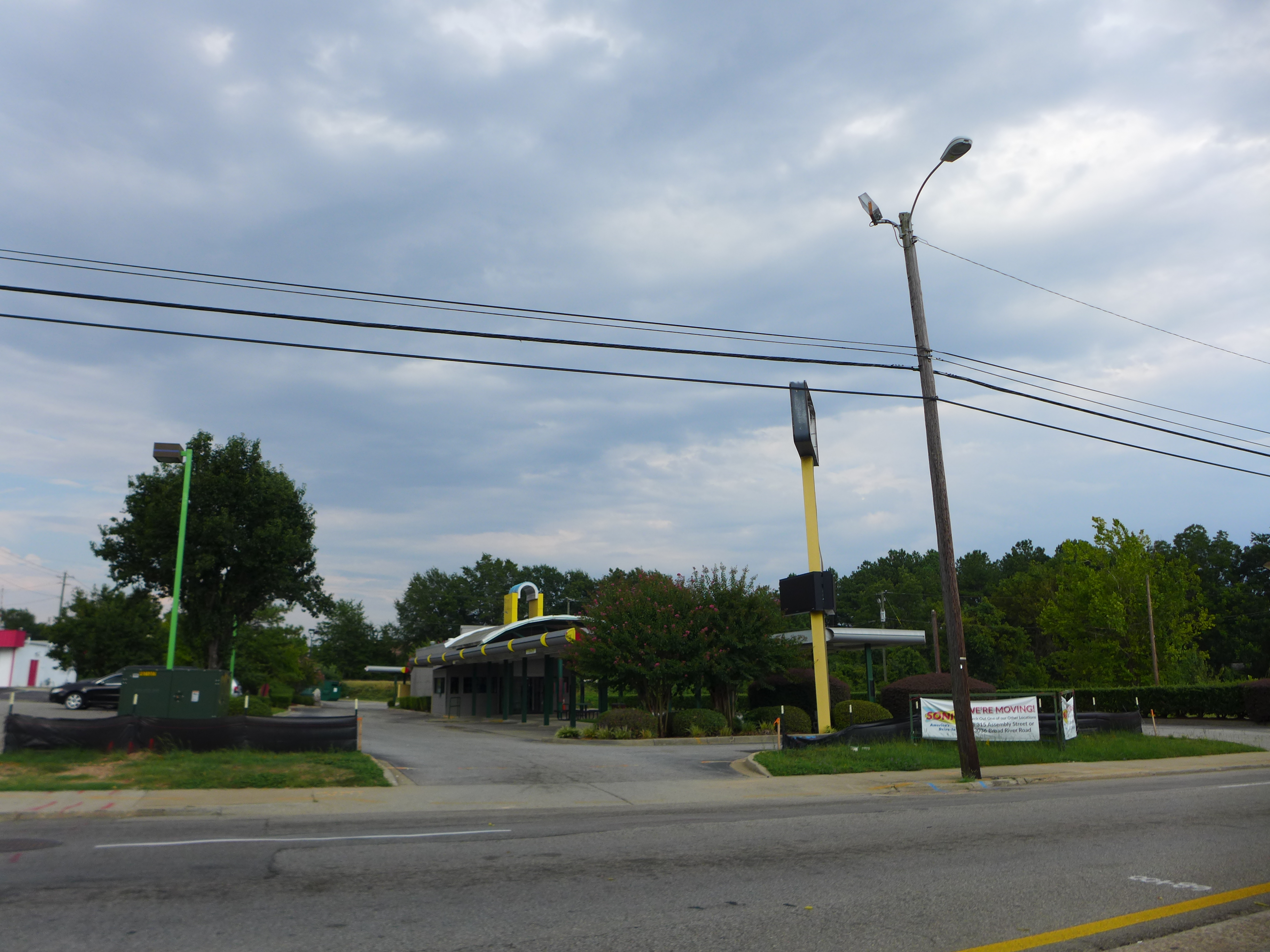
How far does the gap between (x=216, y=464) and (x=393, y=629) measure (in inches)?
3145

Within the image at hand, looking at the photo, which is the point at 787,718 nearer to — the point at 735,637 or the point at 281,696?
the point at 735,637

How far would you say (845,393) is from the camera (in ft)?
56.1

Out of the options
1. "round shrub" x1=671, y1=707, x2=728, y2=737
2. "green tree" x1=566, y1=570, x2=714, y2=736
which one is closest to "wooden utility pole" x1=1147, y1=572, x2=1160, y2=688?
"round shrub" x1=671, y1=707, x2=728, y2=737

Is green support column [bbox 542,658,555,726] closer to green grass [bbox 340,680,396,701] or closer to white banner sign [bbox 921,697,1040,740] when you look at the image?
white banner sign [bbox 921,697,1040,740]

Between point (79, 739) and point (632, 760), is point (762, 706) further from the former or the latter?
point (79, 739)

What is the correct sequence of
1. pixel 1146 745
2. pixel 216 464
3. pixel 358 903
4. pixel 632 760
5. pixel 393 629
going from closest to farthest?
pixel 358 903
pixel 632 760
pixel 1146 745
pixel 216 464
pixel 393 629

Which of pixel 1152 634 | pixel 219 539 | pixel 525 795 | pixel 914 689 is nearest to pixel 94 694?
pixel 219 539

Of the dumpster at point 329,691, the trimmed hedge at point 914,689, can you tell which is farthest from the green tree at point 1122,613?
the dumpster at point 329,691

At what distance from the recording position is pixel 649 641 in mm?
27062

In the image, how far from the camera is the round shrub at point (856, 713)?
2938 cm

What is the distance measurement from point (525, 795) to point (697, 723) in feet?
44.7

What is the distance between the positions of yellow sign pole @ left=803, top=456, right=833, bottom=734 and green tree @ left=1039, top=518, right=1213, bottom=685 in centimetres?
2715

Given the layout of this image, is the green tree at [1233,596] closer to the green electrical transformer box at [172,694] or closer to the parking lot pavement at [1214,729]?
the parking lot pavement at [1214,729]

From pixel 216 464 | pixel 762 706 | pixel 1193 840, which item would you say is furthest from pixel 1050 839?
pixel 216 464
